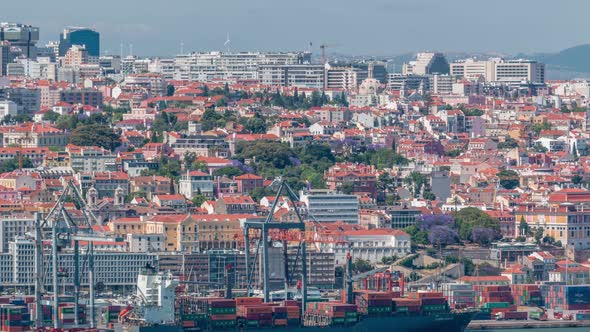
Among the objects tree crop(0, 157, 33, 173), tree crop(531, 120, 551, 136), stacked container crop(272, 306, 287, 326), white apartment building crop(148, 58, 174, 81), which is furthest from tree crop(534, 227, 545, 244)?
white apartment building crop(148, 58, 174, 81)

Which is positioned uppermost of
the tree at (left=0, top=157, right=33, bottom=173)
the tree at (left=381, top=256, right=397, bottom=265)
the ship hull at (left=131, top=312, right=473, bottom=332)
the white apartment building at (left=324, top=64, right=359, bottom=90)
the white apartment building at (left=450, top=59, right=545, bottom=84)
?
the white apartment building at (left=450, top=59, right=545, bottom=84)

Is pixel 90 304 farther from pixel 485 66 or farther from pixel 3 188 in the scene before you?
pixel 485 66

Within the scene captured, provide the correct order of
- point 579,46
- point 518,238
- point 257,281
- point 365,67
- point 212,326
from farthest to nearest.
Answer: point 579,46 → point 365,67 → point 518,238 → point 257,281 → point 212,326

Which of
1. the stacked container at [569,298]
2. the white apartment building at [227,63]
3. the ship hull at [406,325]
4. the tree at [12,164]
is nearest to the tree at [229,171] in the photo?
the tree at [12,164]

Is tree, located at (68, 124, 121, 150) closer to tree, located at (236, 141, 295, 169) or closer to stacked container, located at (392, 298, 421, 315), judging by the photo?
tree, located at (236, 141, 295, 169)

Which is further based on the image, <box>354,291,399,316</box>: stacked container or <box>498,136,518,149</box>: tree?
<box>498,136,518,149</box>: tree

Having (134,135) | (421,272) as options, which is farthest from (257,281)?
(134,135)

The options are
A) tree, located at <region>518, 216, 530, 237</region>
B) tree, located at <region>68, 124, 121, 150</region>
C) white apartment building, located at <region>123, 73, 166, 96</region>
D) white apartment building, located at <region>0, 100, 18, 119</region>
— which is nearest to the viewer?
tree, located at <region>518, 216, 530, 237</region>

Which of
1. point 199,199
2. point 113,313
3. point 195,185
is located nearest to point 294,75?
point 195,185
